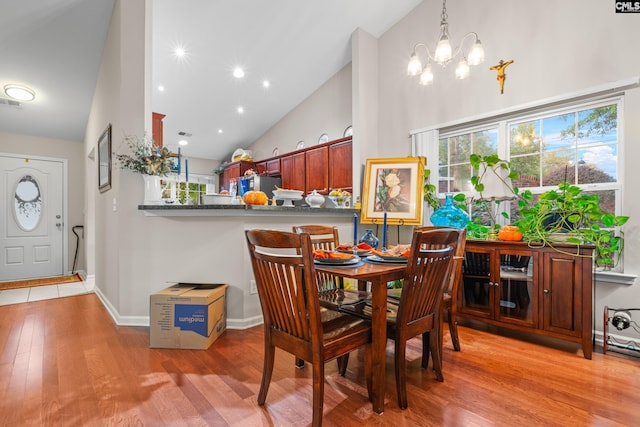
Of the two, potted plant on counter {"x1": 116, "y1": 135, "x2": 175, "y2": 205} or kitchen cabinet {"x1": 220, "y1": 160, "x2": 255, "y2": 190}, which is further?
kitchen cabinet {"x1": 220, "y1": 160, "x2": 255, "y2": 190}

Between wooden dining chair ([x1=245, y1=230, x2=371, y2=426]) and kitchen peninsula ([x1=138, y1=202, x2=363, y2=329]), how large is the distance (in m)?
1.19

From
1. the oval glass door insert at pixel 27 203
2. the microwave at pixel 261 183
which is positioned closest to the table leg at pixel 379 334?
the microwave at pixel 261 183

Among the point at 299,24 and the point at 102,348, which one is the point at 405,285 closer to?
the point at 102,348

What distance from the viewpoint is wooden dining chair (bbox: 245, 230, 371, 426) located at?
1354 mm

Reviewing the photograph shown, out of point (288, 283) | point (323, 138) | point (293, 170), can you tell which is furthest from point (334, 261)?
point (293, 170)

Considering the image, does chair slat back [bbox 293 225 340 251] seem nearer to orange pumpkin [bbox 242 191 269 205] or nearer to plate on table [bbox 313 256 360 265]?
plate on table [bbox 313 256 360 265]

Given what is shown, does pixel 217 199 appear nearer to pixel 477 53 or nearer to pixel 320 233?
pixel 320 233

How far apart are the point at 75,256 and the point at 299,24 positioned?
516 centimetres

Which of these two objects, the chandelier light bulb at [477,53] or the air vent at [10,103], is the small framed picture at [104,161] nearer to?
the air vent at [10,103]

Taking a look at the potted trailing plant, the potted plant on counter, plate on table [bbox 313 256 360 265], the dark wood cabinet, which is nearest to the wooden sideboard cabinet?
the potted trailing plant

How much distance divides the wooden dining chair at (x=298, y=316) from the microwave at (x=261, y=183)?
3.95 meters

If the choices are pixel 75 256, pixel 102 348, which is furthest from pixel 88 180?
pixel 102 348

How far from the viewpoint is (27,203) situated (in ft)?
16.3

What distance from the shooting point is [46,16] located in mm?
2918
